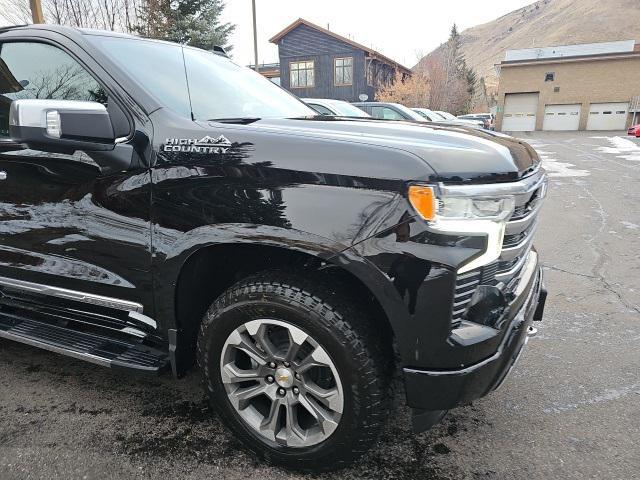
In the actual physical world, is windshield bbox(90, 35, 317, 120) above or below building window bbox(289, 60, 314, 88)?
below

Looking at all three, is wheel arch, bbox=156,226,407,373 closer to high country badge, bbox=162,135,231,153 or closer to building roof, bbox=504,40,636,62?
high country badge, bbox=162,135,231,153

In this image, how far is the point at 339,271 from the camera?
2061 mm

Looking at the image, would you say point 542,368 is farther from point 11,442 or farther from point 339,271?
point 11,442

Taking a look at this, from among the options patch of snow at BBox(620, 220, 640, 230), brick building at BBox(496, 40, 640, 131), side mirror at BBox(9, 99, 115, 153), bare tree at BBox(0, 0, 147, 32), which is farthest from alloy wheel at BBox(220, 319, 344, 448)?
brick building at BBox(496, 40, 640, 131)

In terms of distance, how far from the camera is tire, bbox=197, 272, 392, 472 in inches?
74.6

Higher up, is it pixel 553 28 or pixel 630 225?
pixel 553 28

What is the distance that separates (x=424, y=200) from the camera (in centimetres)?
173

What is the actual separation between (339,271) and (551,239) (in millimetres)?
4827

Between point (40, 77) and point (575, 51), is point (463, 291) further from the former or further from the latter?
point (575, 51)

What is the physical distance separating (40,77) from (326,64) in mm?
34206

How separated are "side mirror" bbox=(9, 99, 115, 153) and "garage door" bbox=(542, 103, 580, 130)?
4558 centimetres

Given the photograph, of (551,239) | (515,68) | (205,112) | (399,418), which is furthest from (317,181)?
(515,68)

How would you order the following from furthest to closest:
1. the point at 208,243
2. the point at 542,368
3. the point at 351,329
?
the point at 542,368 → the point at 208,243 → the point at 351,329

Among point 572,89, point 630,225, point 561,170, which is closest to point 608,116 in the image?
point 572,89
